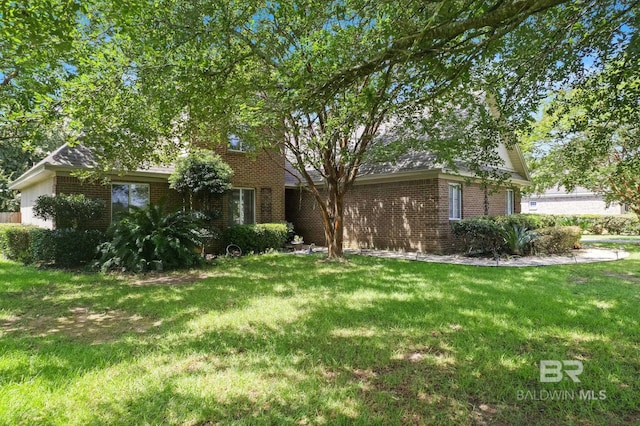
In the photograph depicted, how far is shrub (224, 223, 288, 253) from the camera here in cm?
1326

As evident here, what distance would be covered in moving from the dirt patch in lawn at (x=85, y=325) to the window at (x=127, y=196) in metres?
7.01

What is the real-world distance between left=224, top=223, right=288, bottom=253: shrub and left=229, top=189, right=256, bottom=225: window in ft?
2.60

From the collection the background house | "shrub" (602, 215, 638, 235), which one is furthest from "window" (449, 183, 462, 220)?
the background house

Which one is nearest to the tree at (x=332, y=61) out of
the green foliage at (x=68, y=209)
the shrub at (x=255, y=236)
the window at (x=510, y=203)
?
the green foliage at (x=68, y=209)

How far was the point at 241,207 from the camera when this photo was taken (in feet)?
47.8

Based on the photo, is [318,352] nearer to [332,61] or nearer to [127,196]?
[332,61]

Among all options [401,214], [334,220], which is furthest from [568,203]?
[334,220]

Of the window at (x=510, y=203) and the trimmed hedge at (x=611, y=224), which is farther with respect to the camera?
the trimmed hedge at (x=611, y=224)

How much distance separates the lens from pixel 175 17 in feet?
18.8

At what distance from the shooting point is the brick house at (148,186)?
36.5 feet

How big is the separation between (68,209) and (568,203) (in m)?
38.4

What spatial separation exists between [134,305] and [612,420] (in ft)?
20.9

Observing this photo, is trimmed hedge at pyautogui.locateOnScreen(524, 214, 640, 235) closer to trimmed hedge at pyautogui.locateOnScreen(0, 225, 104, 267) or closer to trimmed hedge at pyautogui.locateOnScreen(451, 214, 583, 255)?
trimmed hedge at pyautogui.locateOnScreen(451, 214, 583, 255)

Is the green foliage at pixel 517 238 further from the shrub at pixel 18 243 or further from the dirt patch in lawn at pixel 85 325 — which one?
the shrub at pixel 18 243
